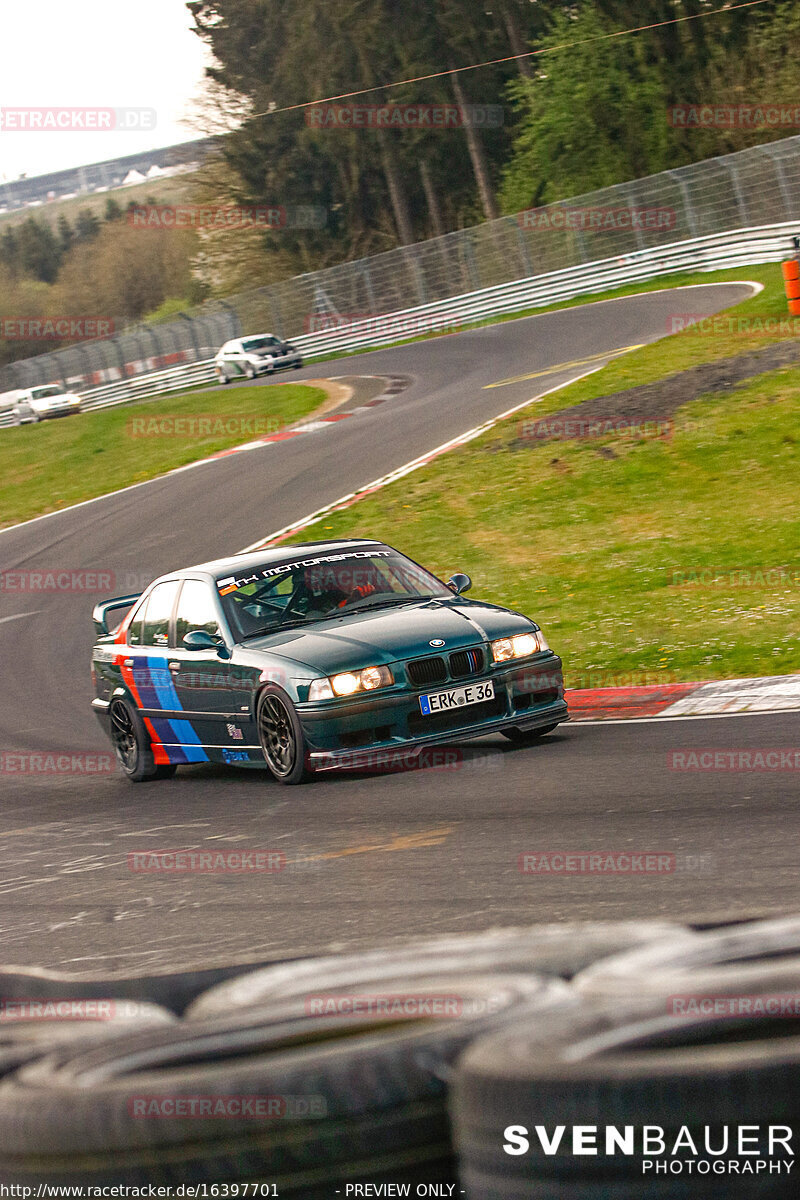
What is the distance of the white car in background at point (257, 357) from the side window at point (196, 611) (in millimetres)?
36682

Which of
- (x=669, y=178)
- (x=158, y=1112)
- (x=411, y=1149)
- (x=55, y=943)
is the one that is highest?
(x=669, y=178)

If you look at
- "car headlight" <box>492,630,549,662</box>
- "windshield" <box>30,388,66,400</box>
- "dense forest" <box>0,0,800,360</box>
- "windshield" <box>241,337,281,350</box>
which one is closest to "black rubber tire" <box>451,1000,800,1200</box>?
"car headlight" <box>492,630,549,662</box>

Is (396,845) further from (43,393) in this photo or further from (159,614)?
(43,393)

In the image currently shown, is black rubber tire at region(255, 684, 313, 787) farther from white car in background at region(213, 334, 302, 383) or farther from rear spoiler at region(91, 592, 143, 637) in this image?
white car in background at region(213, 334, 302, 383)

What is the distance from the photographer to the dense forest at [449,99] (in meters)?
50.9

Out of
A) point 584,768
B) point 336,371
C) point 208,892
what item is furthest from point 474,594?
point 336,371

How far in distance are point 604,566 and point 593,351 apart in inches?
576

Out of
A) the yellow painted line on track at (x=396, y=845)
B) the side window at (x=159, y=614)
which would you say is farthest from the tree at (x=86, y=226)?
the yellow painted line on track at (x=396, y=845)

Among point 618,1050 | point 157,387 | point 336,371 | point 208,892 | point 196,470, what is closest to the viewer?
point 618,1050

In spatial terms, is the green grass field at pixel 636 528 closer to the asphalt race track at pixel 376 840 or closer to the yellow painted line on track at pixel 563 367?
the yellow painted line on track at pixel 563 367

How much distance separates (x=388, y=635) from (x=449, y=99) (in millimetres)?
52376

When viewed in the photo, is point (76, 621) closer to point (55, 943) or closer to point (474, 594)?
point (474, 594)

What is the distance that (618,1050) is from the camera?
2.73m

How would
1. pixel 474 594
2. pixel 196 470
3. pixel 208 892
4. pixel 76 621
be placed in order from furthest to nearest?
pixel 196 470, pixel 76 621, pixel 474 594, pixel 208 892
